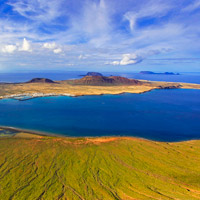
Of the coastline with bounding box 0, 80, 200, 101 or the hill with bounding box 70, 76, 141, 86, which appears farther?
the hill with bounding box 70, 76, 141, 86

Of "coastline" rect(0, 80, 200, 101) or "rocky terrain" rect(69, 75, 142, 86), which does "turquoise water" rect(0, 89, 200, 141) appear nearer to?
"coastline" rect(0, 80, 200, 101)

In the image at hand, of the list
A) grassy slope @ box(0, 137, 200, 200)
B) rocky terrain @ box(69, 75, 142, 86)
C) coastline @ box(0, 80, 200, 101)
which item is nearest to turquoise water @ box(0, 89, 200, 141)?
grassy slope @ box(0, 137, 200, 200)

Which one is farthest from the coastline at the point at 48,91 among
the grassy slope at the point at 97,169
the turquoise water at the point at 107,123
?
the grassy slope at the point at 97,169

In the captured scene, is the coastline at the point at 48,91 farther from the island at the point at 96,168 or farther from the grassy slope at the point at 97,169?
the grassy slope at the point at 97,169

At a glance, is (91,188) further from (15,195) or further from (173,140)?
(173,140)

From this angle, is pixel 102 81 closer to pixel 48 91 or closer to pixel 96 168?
pixel 48 91

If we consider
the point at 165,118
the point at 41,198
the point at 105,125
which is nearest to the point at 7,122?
the point at 105,125

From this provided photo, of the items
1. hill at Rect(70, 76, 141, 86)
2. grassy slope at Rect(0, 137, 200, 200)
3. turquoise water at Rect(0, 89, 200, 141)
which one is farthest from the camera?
hill at Rect(70, 76, 141, 86)

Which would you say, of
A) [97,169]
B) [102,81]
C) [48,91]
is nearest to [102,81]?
[102,81]
